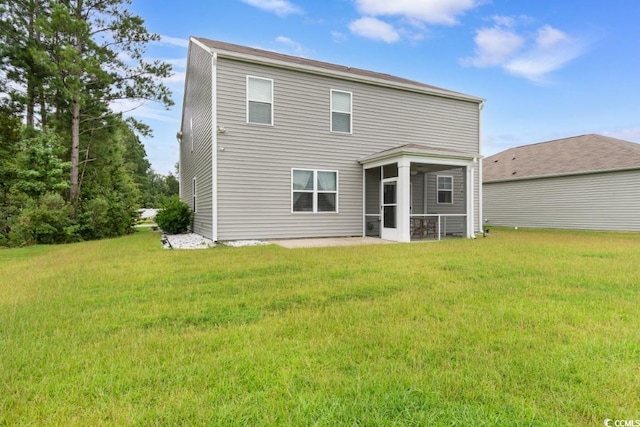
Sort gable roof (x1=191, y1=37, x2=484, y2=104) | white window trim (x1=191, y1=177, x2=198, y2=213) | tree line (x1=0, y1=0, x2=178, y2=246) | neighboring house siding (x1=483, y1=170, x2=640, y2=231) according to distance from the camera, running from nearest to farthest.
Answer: gable roof (x1=191, y1=37, x2=484, y2=104), tree line (x1=0, y1=0, x2=178, y2=246), white window trim (x1=191, y1=177, x2=198, y2=213), neighboring house siding (x1=483, y1=170, x2=640, y2=231)

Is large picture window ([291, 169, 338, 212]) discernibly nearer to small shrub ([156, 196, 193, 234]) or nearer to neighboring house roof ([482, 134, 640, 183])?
small shrub ([156, 196, 193, 234])

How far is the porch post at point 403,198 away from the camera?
10148mm

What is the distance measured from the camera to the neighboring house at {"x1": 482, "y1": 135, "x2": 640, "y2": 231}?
1462cm

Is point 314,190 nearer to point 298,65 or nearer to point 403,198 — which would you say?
point 403,198

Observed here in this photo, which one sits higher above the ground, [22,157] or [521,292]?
[22,157]

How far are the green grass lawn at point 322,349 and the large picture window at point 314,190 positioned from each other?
581cm

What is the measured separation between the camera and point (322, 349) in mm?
2611

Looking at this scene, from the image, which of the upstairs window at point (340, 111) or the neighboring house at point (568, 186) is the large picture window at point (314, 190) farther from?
the neighboring house at point (568, 186)

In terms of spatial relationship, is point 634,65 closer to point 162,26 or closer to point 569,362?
point 569,362

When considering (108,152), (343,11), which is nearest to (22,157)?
(108,152)

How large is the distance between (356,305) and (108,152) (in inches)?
684

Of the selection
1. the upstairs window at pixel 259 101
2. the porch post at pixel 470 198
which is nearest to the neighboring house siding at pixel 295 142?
the upstairs window at pixel 259 101

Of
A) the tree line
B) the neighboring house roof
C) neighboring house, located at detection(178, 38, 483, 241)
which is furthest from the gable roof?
the neighboring house roof

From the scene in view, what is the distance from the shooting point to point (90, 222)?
13.1 m
